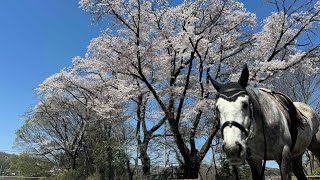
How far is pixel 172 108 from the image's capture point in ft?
58.1

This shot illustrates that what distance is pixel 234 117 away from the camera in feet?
8.25

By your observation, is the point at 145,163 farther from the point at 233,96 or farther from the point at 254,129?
the point at 233,96

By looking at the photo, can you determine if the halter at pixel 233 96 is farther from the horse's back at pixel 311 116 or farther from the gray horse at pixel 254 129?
the horse's back at pixel 311 116

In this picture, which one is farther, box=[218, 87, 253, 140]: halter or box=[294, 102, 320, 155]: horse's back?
box=[294, 102, 320, 155]: horse's back

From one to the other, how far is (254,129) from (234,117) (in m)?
0.32

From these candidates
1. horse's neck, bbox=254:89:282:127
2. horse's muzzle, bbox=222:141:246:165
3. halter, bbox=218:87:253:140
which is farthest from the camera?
horse's neck, bbox=254:89:282:127

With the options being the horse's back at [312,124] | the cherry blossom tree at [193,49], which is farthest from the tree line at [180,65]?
the horse's back at [312,124]

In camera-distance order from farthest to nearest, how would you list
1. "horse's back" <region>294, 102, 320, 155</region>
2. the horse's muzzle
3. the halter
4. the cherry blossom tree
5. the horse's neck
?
the cherry blossom tree → "horse's back" <region>294, 102, 320, 155</region> → the horse's neck → the halter → the horse's muzzle

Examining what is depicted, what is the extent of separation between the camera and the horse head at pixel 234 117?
7.83 ft

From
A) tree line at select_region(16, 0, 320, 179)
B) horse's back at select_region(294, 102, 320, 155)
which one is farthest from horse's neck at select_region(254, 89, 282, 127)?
tree line at select_region(16, 0, 320, 179)

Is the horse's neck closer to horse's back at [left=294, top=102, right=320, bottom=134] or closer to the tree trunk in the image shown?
horse's back at [left=294, top=102, right=320, bottom=134]

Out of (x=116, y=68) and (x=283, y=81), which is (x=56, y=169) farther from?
(x=283, y=81)

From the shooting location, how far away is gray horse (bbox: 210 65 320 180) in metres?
2.44

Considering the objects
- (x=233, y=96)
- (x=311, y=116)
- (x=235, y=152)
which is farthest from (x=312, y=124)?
(x=235, y=152)
